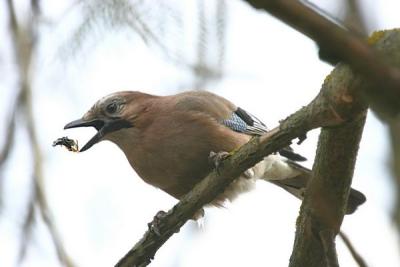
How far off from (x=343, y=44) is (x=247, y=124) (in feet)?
15.8

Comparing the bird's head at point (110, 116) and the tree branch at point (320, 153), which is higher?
the bird's head at point (110, 116)

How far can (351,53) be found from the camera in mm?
1135

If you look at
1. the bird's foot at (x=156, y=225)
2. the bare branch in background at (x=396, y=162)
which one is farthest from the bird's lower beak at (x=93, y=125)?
the bare branch in background at (x=396, y=162)

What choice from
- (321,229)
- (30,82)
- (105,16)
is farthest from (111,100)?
(321,229)

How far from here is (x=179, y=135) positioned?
5.45m

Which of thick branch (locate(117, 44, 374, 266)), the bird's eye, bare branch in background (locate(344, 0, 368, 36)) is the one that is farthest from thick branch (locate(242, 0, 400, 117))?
the bird's eye

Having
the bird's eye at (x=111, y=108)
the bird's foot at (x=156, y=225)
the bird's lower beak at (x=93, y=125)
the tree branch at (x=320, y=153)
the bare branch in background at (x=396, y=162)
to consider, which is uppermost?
the bird's eye at (x=111, y=108)

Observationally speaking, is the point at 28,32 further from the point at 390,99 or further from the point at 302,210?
the point at 390,99

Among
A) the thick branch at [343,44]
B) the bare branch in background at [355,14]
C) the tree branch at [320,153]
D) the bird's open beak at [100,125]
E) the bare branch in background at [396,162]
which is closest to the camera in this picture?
the thick branch at [343,44]

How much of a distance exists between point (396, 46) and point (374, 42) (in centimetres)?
17

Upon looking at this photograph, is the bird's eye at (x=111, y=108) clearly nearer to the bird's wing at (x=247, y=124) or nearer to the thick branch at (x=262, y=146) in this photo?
the bird's wing at (x=247, y=124)

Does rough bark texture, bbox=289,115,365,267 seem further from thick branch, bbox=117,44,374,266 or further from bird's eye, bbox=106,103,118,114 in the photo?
bird's eye, bbox=106,103,118,114

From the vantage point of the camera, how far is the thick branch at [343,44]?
1115 mm

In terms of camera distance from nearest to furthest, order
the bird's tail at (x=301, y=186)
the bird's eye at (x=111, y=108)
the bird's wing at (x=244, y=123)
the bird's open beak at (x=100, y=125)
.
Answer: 1. the bird's wing at (x=244, y=123)
2. the bird's open beak at (x=100, y=125)
3. the bird's eye at (x=111, y=108)
4. the bird's tail at (x=301, y=186)
